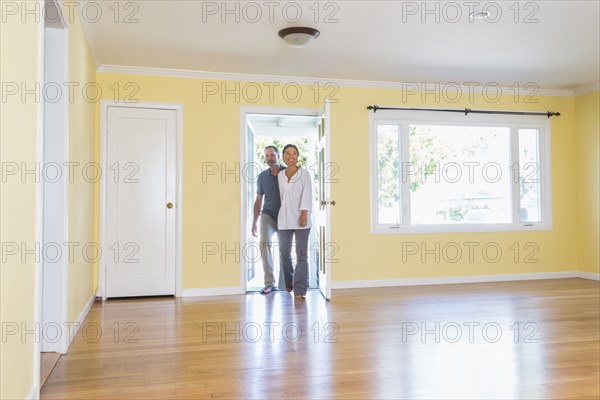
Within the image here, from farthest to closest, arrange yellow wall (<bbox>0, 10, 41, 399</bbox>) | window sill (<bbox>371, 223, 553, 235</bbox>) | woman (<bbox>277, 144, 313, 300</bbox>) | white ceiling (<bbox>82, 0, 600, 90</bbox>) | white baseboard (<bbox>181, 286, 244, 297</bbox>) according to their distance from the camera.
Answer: window sill (<bbox>371, 223, 553, 235</bbox>)
white baseboard (<bbox>181, 286, 244, 297</bbox>)
woman (<bbox>277, 144, 313, 300</bbox>)
white ceiling (<bbox>82, 0, 600, 90</bbox>)
yellow wall (<bbox>0, 10, 41, 399</bbox>)

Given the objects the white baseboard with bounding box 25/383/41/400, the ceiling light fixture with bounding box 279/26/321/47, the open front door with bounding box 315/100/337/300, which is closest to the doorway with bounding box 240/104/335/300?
the open front door with bounding box 315/100/337/300

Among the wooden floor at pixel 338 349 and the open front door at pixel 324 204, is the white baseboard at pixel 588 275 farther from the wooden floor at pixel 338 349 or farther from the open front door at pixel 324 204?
the open front door at pixel 324 204

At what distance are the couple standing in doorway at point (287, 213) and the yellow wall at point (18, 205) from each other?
2.63 m

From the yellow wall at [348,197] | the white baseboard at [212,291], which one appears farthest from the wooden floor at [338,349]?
the yellow wall at [348,197]

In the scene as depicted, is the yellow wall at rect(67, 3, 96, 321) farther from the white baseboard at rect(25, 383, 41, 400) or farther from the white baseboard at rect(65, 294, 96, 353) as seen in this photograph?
the white baseboard at rect(25, 383, 41, 400)

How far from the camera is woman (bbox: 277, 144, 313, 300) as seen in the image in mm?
4418

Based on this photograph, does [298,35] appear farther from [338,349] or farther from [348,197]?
[338,349]

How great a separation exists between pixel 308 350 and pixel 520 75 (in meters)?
3.84

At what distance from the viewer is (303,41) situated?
3715mm

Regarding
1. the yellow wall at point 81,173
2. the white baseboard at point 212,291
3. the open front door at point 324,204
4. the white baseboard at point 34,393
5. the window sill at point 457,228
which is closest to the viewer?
the white baseboard at point 34,393

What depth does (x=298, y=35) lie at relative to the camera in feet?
11.9

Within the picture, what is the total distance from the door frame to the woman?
3.28 feet

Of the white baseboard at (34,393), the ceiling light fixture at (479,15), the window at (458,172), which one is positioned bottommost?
the white baseboard at (34,393)

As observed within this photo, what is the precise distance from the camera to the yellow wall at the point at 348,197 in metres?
4.68
